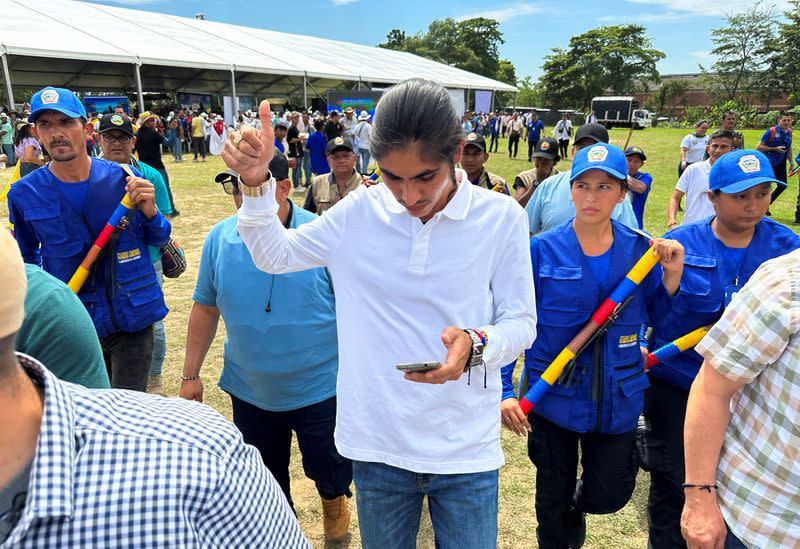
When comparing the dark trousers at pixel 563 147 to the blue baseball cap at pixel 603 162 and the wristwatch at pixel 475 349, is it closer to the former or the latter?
the blue baseball cap at pixel 603 162

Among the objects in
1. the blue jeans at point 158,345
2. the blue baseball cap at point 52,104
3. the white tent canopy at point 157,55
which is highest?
the white tent canopy at point 157,55

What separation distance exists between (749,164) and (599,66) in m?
68.5

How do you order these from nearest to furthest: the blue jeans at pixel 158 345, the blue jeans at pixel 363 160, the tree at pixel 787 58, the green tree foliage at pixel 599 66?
the blue jeans at pixel 158 345 → the blue jeans at pixel 363 160 → the tree at pixel 787 58 → the green tree foliage at pixel 599 66

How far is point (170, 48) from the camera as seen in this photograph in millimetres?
28031

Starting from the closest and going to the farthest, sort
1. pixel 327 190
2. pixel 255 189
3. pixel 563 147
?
pixel 255 189
pixel 327 190
pixel 563 147

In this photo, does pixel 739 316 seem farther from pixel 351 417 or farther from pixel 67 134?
pixel 67 134

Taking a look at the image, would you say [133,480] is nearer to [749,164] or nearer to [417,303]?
[417,303]

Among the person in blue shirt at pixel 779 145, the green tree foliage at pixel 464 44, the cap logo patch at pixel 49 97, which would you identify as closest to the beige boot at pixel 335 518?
the cap logo patch at pixel 49 97

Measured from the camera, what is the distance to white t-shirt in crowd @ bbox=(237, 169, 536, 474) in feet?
5.72

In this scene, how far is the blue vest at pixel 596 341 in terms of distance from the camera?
2551 mm

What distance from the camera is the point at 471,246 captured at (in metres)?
1.75

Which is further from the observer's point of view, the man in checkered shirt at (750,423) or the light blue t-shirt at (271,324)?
the light blue t-shirt at (271,324)

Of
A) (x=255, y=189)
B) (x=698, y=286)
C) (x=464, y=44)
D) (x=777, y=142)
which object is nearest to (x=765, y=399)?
(x=698, y=286)

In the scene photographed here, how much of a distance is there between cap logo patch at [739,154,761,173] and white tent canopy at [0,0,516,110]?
2524cm
